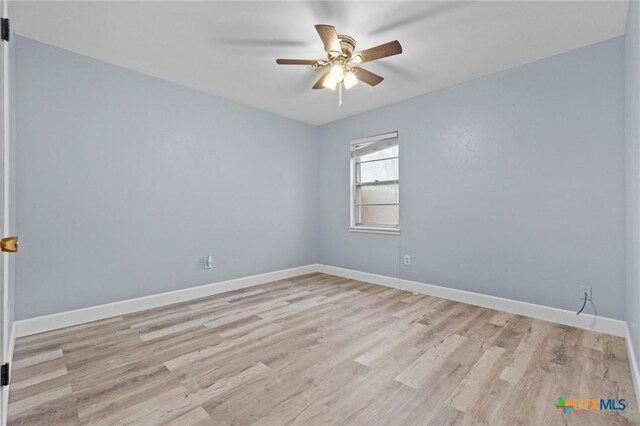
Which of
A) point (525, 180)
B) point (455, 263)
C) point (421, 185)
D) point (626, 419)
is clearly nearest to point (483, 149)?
point (525, 180)

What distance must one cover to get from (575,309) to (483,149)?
172 cm

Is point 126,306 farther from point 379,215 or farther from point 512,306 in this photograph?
point 512,306

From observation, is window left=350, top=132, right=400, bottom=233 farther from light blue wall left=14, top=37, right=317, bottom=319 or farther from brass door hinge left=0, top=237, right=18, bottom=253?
brass door hinge left=0, top=237, right=18, bottom=253

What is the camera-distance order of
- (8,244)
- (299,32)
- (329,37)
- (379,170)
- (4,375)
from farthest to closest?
(379,170)
(299,32)
(329,37)
(4,375)
(8,244)

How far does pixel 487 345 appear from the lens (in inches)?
86.0

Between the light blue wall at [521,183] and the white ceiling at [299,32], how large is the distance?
0.30 metres

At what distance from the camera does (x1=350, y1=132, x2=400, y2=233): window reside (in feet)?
13.1

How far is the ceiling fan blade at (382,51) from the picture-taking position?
2.04 metres

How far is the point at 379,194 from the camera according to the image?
13.9 feet

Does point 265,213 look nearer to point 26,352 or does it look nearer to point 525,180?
point 26,352

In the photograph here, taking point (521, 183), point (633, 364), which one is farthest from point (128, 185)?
point (633, 364)

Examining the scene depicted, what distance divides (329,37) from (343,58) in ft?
1.17

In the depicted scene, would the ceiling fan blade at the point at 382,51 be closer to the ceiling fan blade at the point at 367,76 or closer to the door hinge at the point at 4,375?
the ceiling fan blade at the point at 367,76

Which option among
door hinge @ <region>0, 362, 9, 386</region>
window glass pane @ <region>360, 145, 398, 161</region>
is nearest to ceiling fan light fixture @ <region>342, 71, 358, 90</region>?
window glass pane @ <region>360, 145, 398, 161</region>
